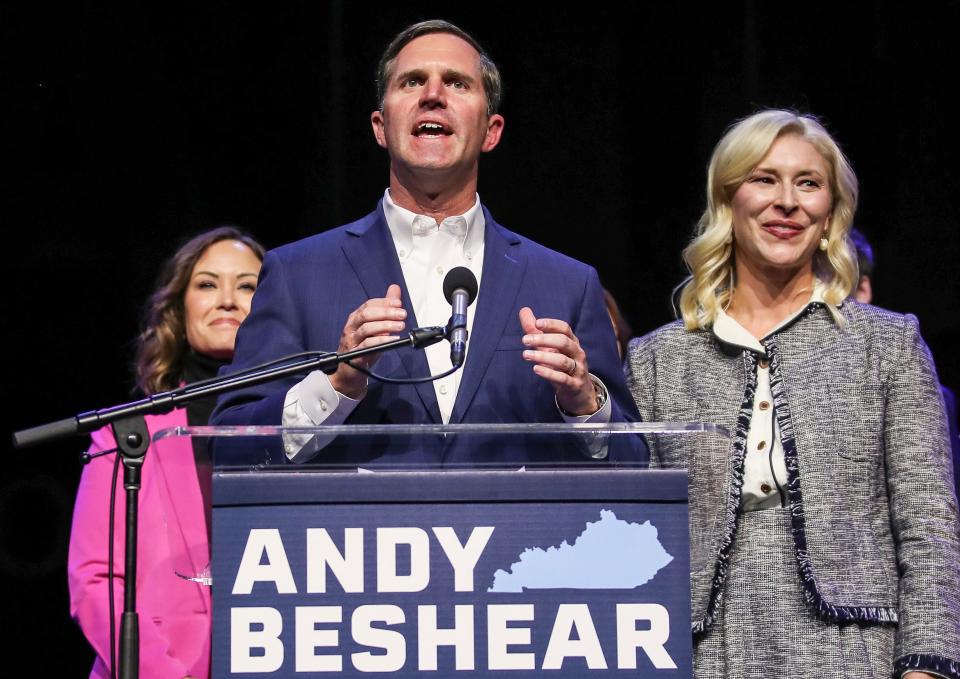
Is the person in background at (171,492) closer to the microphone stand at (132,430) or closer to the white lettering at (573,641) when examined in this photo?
the microphone stand at (132,430)

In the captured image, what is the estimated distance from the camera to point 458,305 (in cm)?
156

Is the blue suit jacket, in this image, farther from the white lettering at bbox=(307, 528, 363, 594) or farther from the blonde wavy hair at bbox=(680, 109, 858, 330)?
the white lettering at bbox=(307, 528, 363, 594)

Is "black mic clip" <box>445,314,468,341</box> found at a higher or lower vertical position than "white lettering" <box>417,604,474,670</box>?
higher

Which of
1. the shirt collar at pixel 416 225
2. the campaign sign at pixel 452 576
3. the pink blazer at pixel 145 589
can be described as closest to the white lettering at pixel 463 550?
the campaign sign at pixel 452 576

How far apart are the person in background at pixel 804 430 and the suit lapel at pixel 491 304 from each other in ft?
1.07

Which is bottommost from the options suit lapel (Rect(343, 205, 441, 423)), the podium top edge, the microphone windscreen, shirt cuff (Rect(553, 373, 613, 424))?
the podium top edge

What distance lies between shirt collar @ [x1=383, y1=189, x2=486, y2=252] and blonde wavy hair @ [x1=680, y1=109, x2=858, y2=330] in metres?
0.43

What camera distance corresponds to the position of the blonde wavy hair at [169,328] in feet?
10.1

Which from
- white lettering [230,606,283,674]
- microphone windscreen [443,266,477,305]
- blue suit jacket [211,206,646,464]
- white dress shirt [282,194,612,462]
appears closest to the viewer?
white lettering [230,606,283,674]

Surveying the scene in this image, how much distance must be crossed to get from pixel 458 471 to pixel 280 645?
10.9 inches

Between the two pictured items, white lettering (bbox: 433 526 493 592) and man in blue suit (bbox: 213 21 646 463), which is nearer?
white lettering (bbox: 433 526 493 592)

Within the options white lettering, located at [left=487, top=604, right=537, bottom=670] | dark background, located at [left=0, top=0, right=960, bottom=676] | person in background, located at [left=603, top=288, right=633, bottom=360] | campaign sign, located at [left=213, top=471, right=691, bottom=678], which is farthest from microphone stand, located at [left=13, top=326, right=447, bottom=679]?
dark background, located at [left=0, top=0, right=960, bottom=676]

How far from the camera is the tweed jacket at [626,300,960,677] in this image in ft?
6.52

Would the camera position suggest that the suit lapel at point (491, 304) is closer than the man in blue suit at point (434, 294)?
No
